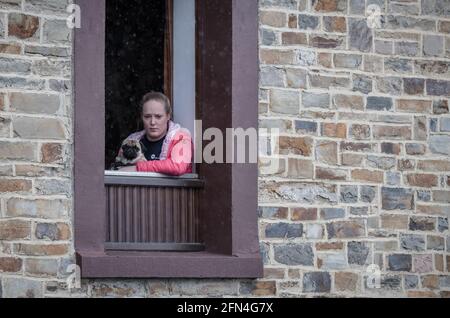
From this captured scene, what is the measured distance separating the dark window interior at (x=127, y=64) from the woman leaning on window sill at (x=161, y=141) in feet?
1.42

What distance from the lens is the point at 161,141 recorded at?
903 centimetres

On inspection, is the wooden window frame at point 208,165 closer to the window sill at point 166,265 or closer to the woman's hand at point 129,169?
the window sill at point 166,265

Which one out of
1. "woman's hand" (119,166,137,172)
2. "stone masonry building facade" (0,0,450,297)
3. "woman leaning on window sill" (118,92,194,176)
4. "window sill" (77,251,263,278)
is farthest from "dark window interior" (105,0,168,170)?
"window sill" (77,251,263,278)

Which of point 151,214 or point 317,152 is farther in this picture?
point 317,152

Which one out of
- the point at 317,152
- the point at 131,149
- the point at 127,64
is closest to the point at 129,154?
the point at 131,149

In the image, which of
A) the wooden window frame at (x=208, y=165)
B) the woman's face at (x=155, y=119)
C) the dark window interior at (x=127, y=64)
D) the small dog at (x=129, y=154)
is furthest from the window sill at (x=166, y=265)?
the dark window interior at (x=127, y=64)

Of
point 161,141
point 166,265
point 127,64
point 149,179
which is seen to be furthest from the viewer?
point 127,64

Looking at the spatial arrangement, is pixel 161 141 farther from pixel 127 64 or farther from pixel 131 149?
pixel 127 64

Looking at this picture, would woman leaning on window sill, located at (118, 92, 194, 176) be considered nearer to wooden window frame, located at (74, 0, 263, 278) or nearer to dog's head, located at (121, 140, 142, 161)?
dog's head, located at (121, 140, 142, 161)

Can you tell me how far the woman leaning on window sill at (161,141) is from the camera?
28.9 ft

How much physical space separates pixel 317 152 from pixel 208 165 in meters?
0.83

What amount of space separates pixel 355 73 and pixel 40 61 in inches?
97.1

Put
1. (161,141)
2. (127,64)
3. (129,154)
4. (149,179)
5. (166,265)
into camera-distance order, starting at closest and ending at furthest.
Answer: (166,265) → (149,179) → (129,154) → (161,141) → (127,64)

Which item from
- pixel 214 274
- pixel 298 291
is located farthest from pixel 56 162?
pixel 298 291
